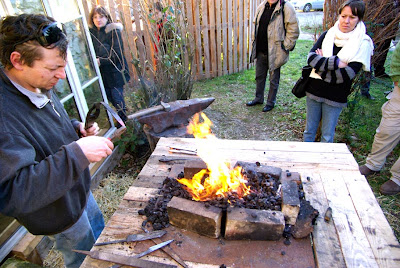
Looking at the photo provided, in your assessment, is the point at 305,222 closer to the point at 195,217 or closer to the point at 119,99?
the point at 195,217

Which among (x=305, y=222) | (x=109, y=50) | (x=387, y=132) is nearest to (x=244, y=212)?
(x=305, y=222)

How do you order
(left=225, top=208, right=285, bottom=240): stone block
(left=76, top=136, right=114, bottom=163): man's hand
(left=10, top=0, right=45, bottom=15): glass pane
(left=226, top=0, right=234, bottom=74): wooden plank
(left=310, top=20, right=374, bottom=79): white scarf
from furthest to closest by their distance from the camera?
(left=226, top=0, right=234, bottom=74): wooden plank → (left=310, top=20, right=374, bottom=79): white scarf → (left=10, top=0, right=45, bottom=15): glass pane → (left=225, top=208, right=285, bottom=240): stone block → (left=76, top=136, right=114, bottom=163): man's hand

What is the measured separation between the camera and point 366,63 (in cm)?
284

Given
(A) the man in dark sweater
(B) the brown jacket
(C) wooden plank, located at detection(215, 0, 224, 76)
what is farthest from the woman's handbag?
(C) wooden plank, located at detection(215, 0, 224, 76)

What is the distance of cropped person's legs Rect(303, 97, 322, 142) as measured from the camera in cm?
334

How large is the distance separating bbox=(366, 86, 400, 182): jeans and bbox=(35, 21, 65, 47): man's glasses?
11.6 feet

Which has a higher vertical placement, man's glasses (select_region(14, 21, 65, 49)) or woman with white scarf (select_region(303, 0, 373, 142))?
man's glasses (select_region(14, 21, 65, 49))

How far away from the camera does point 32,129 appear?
142cm

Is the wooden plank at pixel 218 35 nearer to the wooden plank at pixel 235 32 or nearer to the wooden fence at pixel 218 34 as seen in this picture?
the wooden fence at pixel 218 34

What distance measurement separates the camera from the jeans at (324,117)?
10.6ft

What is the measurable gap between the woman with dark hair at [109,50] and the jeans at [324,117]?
9.25 feet

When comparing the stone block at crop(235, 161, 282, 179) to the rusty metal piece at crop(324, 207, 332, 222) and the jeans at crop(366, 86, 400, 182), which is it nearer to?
Answer: the rusty metal piece at crop(324, 207, 332, 222)

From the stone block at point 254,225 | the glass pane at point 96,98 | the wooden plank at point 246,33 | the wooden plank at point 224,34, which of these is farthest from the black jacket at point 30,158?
the wooden plank at point 246,33

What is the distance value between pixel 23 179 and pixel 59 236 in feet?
2.85
